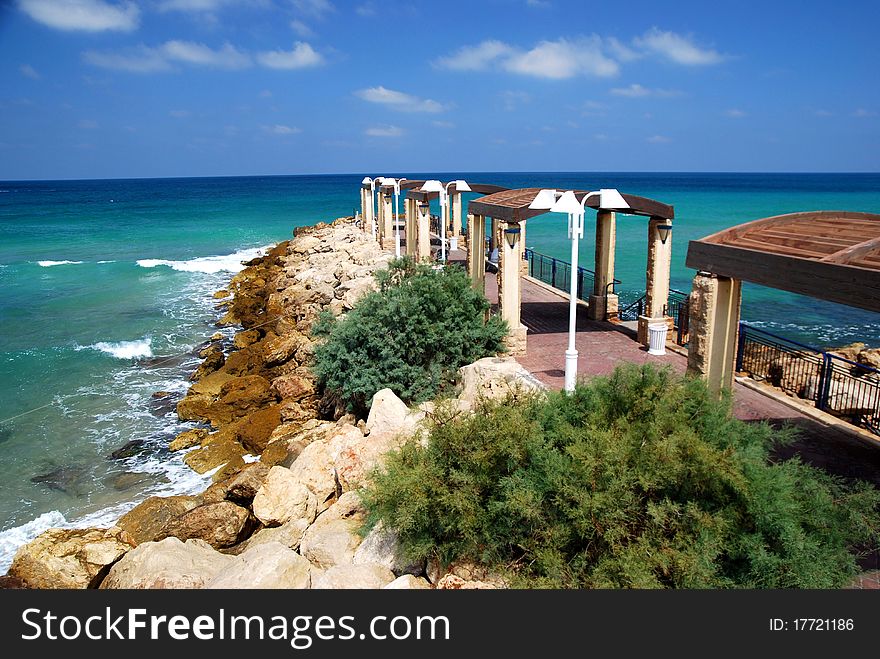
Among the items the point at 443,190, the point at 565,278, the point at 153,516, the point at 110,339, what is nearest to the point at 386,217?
the point at 443,190

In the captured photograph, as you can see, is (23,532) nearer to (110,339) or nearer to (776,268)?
(776,268)

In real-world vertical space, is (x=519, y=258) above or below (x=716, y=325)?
above

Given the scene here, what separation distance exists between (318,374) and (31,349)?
1520 centimetres

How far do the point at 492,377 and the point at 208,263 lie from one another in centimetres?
3772

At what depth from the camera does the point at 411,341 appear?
13.2m

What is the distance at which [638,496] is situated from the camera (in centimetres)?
591

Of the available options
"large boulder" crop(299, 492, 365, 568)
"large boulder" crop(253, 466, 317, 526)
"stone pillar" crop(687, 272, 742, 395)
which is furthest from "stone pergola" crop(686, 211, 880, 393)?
"large boulder" crop(253, 466, 317, 526)

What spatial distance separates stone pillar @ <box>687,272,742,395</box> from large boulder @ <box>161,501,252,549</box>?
24.4ft

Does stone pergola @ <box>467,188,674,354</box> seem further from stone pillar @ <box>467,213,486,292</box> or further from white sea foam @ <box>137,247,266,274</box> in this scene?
white sea foam @ <box>137,247,266,274</box>

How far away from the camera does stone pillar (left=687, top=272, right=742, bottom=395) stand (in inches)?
347

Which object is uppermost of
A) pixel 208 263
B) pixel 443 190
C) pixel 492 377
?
pixel 443 190
